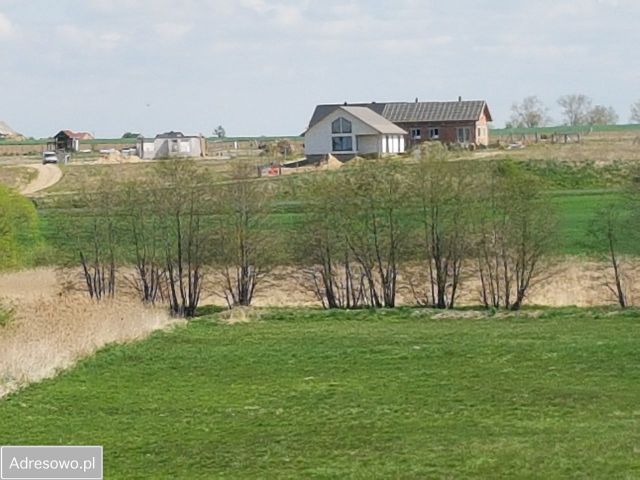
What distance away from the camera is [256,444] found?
13.9 m

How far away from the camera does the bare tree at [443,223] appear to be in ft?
102

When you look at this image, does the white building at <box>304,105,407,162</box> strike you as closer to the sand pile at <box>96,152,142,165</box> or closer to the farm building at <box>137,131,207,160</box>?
the sand pile at <box>96,152,142,165</box>

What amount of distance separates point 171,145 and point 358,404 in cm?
7584

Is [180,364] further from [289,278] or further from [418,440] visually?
[289,278]

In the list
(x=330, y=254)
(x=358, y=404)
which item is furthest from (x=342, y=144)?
(x=358, y=404)

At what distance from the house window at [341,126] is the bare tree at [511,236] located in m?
44.3

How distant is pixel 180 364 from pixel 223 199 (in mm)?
11772

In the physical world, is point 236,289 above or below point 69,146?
below

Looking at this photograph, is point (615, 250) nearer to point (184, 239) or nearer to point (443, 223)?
point (443, 223)

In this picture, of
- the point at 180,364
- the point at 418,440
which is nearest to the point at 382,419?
the point at 418,440

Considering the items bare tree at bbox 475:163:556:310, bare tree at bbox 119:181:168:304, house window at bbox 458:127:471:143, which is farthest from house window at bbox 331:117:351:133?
bare tree at bbox 475:163:556:310

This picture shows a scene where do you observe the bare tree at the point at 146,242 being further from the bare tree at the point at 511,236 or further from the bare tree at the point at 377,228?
the bare tree at the point at 511,236

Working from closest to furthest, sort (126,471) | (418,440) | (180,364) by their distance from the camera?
(126,471), (418,440), (180,364)

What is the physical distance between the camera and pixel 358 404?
16.5 m
